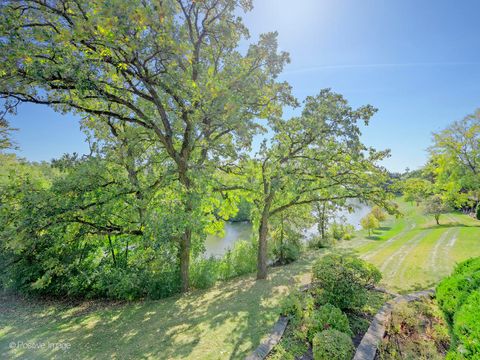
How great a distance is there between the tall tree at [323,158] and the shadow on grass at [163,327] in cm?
389

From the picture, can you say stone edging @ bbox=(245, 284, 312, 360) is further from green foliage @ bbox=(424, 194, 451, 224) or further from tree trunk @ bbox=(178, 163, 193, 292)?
green foliage @ bbox=(424, 194, 451, 224)

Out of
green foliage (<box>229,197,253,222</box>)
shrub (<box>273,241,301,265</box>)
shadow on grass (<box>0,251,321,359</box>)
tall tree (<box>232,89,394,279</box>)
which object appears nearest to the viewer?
shadow on grass (<box>0,251,321,359</box>)

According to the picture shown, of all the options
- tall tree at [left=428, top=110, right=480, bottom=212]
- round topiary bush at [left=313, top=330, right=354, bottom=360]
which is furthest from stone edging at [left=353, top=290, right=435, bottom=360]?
tall tree at [left=428, top=110, right=480, bottom=212]

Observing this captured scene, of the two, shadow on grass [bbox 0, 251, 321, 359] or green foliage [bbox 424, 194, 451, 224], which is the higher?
green foliage [bbox 424, 194, 451, 224]

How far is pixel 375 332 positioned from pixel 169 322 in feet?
17.3

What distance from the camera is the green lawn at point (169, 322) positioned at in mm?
5117

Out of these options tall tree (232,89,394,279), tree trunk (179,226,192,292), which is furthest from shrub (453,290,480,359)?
tree trunk (179,226,192,292)

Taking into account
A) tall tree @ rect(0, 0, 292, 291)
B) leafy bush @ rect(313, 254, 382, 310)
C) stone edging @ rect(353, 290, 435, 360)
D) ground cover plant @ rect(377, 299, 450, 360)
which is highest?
tall tree @ rect(0, 0, 292, 291)

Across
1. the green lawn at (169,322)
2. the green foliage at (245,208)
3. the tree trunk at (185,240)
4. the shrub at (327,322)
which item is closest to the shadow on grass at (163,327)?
the green lawn at (169,322)

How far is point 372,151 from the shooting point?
27.6ft

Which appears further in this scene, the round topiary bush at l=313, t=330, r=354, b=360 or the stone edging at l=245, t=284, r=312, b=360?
the stone edging at l=245, t=284, r=312, b=360

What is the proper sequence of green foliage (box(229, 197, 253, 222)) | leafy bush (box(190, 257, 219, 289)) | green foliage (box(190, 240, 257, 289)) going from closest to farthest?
leafy bush (box(190, 257, 219, 289)), green foliage (box(190, 240, 257, 289)), green foliage (box(229, 197, 253, 222))

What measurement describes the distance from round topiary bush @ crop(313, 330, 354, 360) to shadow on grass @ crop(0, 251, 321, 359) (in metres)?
1.30

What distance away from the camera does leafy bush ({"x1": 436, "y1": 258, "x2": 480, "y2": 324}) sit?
13.5 feet
